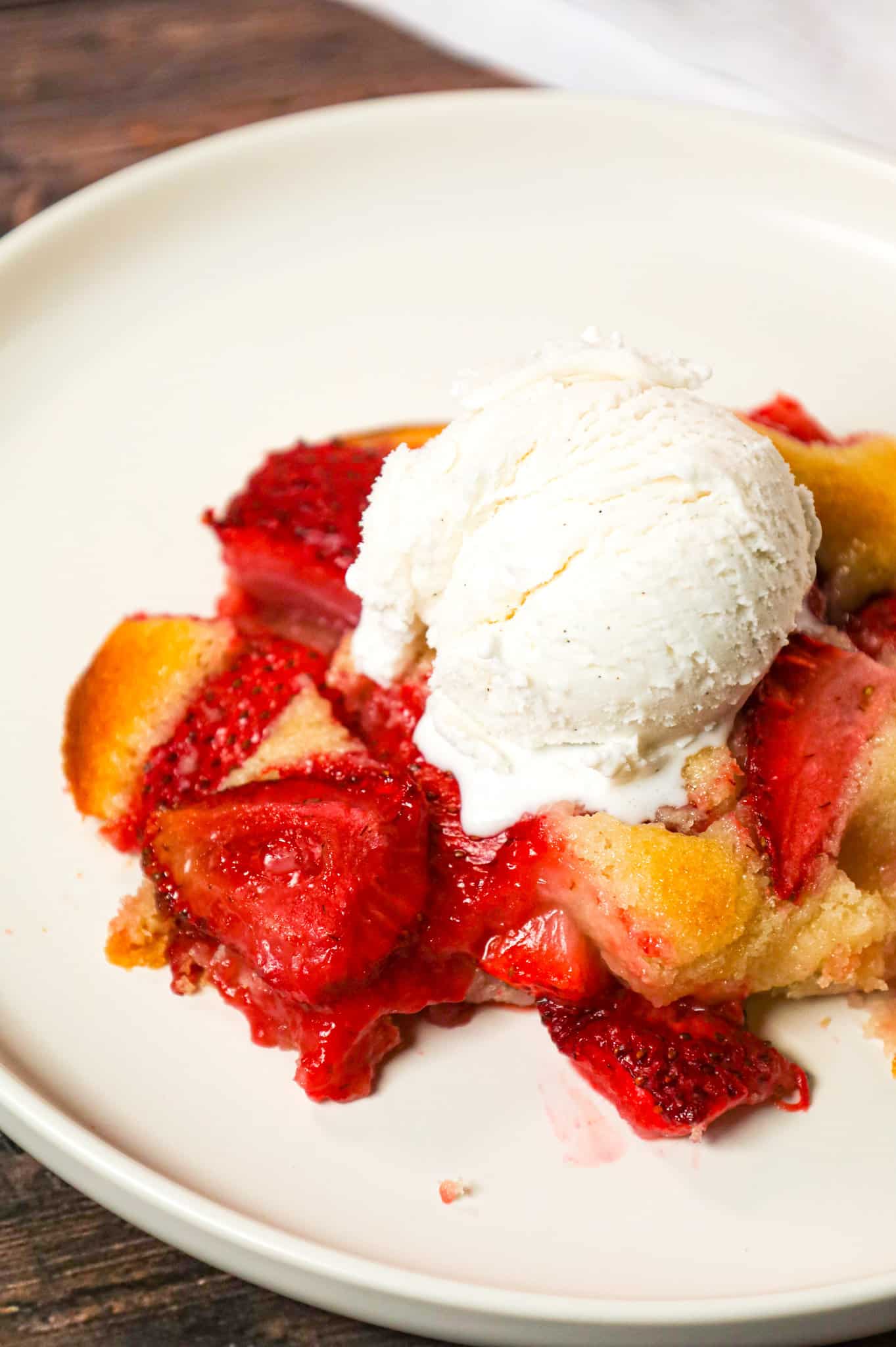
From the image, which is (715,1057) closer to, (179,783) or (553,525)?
(553,525)

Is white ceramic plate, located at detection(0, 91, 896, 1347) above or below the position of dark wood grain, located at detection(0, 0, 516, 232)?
below

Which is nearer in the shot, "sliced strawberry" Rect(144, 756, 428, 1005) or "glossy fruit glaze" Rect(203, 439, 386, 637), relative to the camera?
"sliced strawberry" Rect(144, 756, 428, 1005)

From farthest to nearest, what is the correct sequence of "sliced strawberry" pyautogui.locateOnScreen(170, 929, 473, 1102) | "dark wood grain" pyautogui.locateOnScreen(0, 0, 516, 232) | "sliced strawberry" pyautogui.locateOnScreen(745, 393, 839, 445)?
"dark wood grain" pyautogui.locateOnScreen(0, 0, 516, 232) < "sliced strawberry" pyautogui.locateOnScreen(745, 393, 839, 445) < "sliced strawberry" pyautogui.locateOnScreen(170, 929, 473, 1102)

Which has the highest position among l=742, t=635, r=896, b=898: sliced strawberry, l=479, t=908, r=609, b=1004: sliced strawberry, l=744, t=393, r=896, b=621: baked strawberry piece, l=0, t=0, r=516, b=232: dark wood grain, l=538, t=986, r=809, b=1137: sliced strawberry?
l=0, t=0, r=516, b=232: dark wood grain

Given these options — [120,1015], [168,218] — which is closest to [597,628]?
[120,1015]

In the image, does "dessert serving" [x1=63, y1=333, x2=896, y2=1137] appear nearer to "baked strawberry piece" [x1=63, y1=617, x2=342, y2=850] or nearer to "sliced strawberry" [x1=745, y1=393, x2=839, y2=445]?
"baked strawberry piece" [x1=63, y1=617, x2=342, y2=850]

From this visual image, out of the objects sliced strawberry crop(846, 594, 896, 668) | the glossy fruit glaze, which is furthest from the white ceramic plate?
sliced strawberry crop(846, 594, 896, 668)

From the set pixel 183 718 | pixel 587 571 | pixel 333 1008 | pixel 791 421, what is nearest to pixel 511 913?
pixel 333 1008
